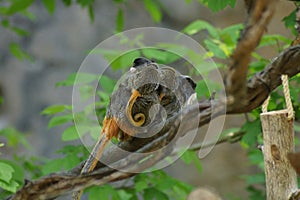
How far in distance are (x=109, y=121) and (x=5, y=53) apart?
246 cm

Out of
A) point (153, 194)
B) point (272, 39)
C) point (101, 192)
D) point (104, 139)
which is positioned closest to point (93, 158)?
point (104, 139)

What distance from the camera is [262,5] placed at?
393 mm

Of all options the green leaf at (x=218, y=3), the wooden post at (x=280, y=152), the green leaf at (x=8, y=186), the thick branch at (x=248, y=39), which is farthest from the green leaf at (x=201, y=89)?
the thick branch at (x=248, y=39)

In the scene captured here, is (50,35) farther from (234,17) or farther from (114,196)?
(114,196)

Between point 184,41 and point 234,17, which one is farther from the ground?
point 234,17

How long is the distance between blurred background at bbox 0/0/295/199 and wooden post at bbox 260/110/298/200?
2.28 m

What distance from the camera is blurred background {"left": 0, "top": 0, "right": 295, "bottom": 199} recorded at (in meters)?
2.95

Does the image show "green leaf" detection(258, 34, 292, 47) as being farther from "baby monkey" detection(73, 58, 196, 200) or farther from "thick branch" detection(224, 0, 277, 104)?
"thick branch" detection(224, 0, 277, 104)

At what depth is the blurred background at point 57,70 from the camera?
2.95 metres

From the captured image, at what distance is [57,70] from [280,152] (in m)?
2.46

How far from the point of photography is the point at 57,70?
2971mm

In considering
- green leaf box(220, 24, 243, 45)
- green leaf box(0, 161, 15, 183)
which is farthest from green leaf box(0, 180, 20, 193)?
green leaf box(220, 24, 243, 45)

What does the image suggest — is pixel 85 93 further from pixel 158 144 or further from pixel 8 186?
pixel 158 144

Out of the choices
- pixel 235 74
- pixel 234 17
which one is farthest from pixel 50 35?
pixel 235 74
